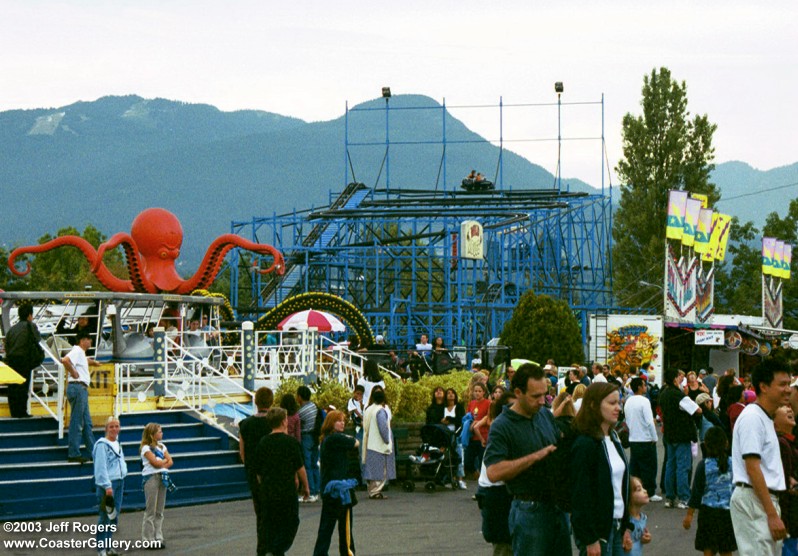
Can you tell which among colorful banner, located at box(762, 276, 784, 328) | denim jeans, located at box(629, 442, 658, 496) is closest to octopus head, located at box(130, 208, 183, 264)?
denim jeans, located at box(629, 442, 658, 496)

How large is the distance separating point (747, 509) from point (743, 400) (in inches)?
233

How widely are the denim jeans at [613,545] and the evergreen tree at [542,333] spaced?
93.5ft

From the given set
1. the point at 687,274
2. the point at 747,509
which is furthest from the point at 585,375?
the point at 687,274

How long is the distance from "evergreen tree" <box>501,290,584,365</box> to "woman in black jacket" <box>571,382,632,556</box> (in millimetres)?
28649

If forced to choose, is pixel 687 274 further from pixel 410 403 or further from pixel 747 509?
pixel 747 509

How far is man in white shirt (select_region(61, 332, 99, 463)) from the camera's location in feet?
53.2

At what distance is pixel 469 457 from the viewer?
18.3 meters

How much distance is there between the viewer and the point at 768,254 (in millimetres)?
Result: 60188

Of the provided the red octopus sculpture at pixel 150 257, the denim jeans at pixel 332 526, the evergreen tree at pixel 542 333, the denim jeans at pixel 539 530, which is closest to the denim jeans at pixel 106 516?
the denim jeans at pixel 332 526

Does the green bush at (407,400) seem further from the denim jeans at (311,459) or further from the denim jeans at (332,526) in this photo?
the denim jeans at (332,526)

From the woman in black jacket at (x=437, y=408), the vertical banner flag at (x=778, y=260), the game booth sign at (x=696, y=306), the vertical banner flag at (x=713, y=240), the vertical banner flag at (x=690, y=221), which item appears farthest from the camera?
the vertical banner flag at (x=778, y=260)

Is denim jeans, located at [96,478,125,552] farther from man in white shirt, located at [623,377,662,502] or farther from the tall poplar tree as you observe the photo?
the tall poplar tree

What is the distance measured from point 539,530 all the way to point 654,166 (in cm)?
5935

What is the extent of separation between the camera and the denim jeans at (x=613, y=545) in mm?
7531
